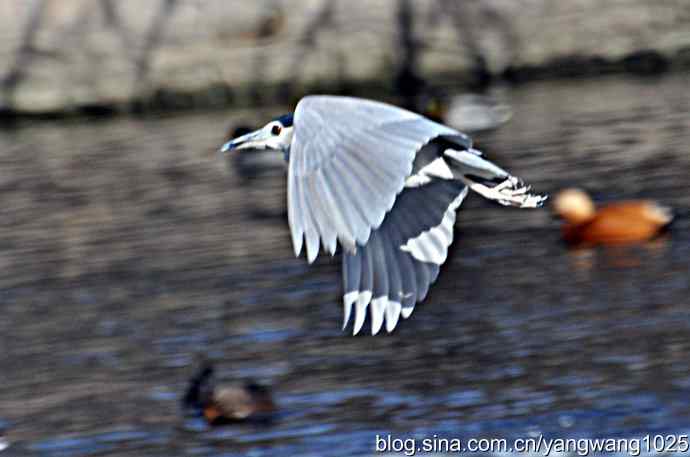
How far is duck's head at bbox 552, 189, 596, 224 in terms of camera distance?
326 inches

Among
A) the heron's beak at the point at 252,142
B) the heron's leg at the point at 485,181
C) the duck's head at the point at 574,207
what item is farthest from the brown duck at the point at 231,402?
the duck's head at the point at 574,207

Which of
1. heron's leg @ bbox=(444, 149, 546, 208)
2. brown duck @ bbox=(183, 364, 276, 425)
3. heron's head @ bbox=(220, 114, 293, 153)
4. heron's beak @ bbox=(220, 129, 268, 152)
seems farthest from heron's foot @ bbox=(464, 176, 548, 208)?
brown duck @ bbox=(183, 364, 276, 425)

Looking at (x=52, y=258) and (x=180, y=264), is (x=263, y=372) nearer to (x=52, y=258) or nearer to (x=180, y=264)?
(x=180, y=264)

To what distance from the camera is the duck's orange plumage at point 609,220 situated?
808cm

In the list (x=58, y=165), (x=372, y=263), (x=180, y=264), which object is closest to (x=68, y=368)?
(x=180, y=264)

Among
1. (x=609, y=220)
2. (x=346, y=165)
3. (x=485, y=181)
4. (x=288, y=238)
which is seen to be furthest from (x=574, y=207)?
(x=346, y=165)

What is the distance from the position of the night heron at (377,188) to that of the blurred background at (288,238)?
796 mm

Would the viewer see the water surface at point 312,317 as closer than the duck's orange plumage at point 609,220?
Yes

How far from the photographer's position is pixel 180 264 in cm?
841

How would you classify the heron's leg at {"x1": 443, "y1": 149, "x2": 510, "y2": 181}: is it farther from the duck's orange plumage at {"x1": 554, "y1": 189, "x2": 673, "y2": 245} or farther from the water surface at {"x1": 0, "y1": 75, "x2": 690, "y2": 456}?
the duck's orange plumage at {"x1": 554, "y1": 189, "x2": 673, "y2": 245}

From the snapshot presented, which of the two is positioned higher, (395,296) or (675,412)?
(395,296)

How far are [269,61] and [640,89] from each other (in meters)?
3.13

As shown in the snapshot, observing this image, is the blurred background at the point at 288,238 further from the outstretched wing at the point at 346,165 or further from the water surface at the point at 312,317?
the outstretched wing at the point at 346,165

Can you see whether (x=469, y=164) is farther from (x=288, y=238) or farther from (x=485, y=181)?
(x=288, y=238)
